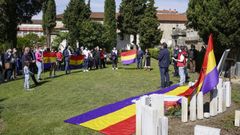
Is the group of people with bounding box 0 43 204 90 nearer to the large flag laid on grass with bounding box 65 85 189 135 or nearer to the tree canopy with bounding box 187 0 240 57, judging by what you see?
the tree canopy with bounding box 187 0 240 57

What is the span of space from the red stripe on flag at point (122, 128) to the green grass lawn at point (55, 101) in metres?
0.42

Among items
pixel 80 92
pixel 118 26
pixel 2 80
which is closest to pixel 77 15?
pixel 118 26

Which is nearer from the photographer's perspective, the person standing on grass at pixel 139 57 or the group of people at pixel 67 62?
the group of people at pixel 67 62

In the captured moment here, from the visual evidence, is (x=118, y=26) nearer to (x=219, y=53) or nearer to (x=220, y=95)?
(x=219, y=53)

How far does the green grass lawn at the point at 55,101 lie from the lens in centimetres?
949

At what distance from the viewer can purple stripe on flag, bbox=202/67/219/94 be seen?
31.4ft

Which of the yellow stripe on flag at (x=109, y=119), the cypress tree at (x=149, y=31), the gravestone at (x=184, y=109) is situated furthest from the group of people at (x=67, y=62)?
the cypress tree at (x=149, y=31)

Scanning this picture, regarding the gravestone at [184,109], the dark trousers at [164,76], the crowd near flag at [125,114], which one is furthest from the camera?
the dark trousers at [164,76]

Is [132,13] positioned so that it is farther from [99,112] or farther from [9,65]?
[99,112]

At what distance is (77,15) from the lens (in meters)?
54.3

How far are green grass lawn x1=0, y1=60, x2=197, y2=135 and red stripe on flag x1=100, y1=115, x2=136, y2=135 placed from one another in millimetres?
423

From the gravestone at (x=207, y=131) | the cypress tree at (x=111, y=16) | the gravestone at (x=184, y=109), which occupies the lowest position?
the gravestone at (x=184, y=109)

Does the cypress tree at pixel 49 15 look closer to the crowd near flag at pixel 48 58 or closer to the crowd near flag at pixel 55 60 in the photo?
Answer: the crowd near flag at pixel 55 60

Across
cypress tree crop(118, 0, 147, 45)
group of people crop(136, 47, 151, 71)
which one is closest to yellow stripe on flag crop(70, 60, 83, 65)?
group of people crop(136, 47, 151, 71)
